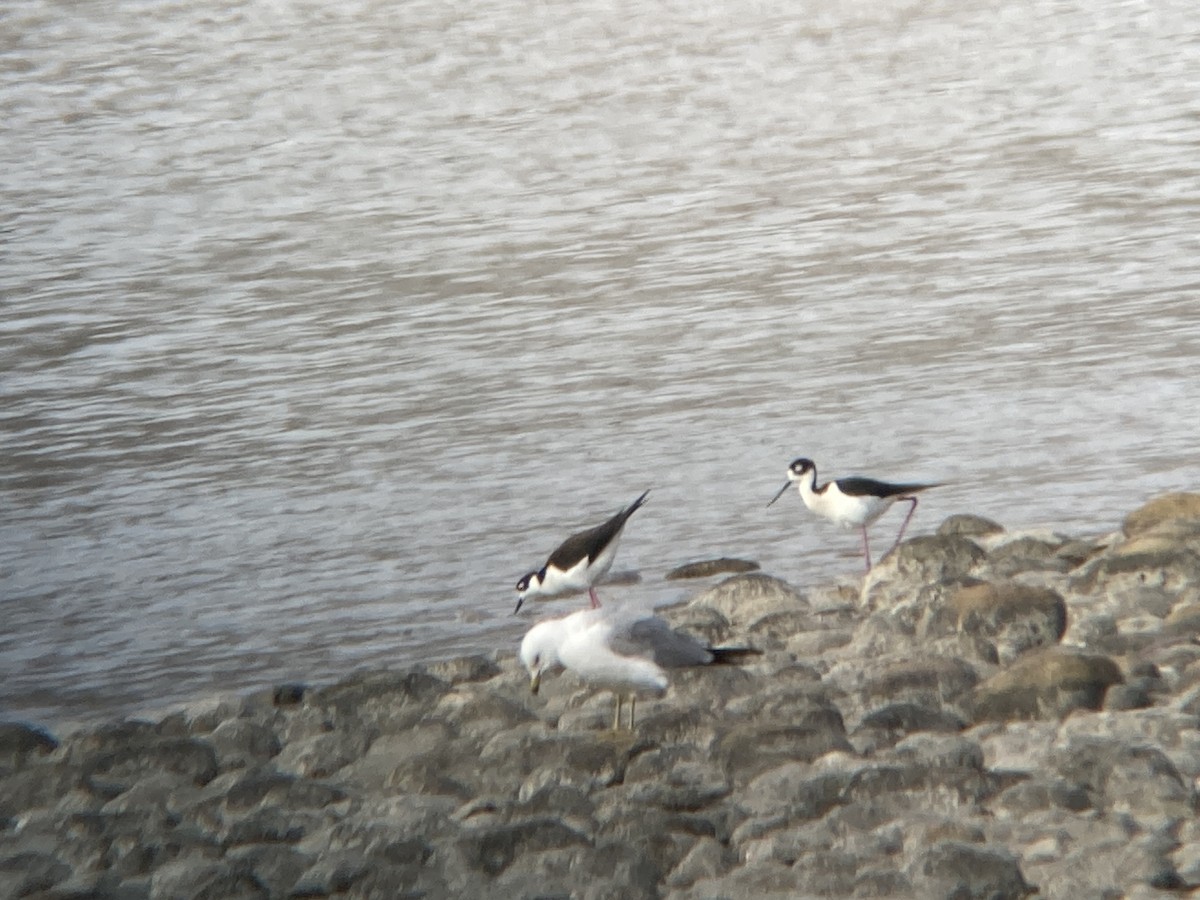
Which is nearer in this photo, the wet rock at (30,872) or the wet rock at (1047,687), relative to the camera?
the wet rock at (30,872)

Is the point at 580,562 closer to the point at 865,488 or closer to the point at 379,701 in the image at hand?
the point at 379,701

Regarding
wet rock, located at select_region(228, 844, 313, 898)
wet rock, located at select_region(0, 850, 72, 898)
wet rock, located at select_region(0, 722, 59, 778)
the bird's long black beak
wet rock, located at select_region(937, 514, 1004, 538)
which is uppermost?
wet rock, located at select_region(228, 844, 313, 898)

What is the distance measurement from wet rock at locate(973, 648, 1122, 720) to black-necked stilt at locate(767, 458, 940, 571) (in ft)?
7.18

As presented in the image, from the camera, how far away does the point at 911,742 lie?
6652 millimetres

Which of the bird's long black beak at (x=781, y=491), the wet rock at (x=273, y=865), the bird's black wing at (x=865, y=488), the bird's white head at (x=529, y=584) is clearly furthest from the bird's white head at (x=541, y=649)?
the bird's long black beak at (x=781, y=491)

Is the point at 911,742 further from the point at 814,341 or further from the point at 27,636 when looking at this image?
the point at 814,341

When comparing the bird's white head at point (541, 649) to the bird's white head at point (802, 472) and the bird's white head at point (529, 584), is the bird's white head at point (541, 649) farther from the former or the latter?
the bird's white head at point (802, 472)

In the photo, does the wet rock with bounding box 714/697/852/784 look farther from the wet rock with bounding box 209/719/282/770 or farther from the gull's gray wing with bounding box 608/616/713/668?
the wet rock with bounding box 209/719/282/770

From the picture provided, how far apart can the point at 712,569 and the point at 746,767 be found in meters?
2.81

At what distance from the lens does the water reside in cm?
976

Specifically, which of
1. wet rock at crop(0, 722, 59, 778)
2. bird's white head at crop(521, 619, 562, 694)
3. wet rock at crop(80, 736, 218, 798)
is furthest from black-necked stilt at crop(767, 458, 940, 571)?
wet rock at crop(0, 722, 59, 778)

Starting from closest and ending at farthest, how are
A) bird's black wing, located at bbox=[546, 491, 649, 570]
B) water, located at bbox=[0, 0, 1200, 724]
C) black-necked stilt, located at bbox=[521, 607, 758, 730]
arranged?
1. black-necked stilt, located at bbox=[521, 607, 758, 730]
2. bird's black wing, located at bbox=[546, 491, 649, 570]
3. water, located at bbox=[0, 0, 1200, 724]

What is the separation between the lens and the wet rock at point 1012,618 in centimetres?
762

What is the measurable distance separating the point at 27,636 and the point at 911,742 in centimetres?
458
